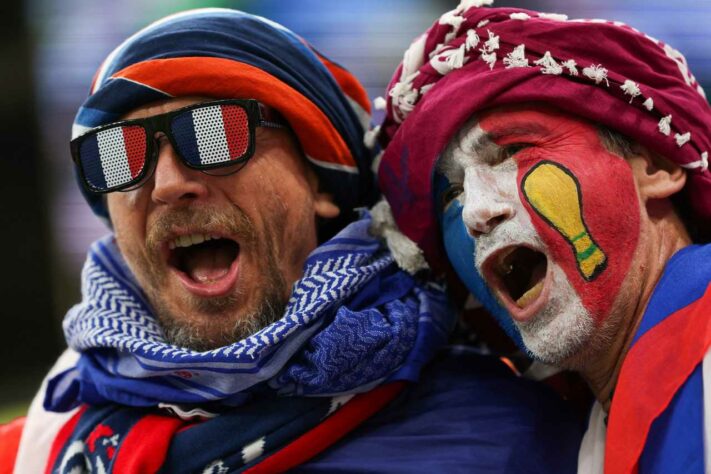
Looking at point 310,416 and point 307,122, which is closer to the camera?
point 310,416

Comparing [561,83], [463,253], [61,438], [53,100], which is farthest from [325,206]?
[53,100]

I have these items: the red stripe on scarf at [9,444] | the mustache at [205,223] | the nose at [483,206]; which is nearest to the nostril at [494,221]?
the nose at [483,206]

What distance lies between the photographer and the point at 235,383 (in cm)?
152

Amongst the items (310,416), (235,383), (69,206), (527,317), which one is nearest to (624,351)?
(527,317)

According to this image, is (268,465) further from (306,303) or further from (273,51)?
(273,51)

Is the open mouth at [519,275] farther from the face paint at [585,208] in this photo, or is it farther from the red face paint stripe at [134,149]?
the red face paint stripe at [134,149]

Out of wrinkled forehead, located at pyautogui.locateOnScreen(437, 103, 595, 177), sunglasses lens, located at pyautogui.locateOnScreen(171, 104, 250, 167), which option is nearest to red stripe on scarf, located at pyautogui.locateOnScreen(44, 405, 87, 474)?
sunglasses lens, located at pyautogui.locateOnScreen(171, 104, 250, 167)

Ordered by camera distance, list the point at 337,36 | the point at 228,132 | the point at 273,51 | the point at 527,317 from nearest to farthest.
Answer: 1. the point at 527,317
2. the point at 228,132
3. the point at 273,51
4. the point at 337,36

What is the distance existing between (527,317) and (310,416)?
0.44 meters

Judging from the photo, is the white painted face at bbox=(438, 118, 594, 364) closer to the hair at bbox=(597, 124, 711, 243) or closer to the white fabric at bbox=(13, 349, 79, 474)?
the hair at bbox=(597, 124, 711, 243)

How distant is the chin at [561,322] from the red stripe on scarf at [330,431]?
32cm

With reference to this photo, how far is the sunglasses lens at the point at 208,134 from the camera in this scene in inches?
63.4

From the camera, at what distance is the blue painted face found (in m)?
1.55

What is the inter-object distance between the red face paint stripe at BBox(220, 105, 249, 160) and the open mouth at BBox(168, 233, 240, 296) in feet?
0.58
